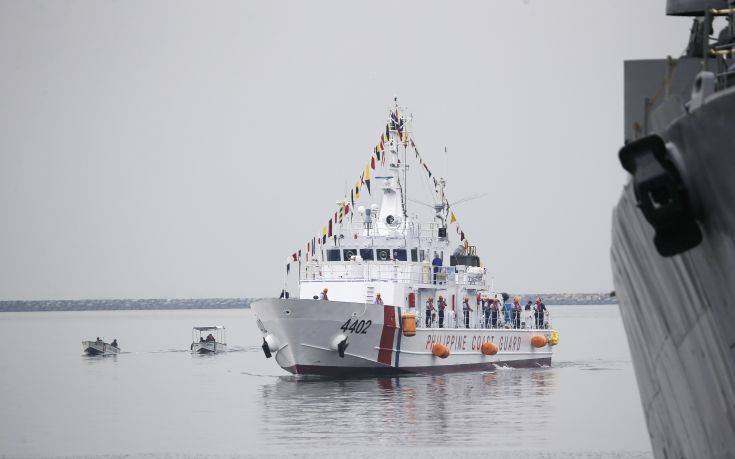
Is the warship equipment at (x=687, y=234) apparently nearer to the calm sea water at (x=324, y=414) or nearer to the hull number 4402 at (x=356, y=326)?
the calm sea water at (x=324, y=414)

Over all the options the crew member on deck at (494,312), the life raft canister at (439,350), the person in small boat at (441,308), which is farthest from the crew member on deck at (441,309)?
the crew member on deck at (494,312)

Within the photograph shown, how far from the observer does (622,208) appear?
13812 millimetres

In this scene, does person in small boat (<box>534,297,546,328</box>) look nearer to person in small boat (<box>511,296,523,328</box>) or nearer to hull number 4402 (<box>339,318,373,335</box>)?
person in small boat (<box>511,296,523,328</box>)

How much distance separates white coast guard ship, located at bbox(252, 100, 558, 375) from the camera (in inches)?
1535

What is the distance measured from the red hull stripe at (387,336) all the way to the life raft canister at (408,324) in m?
0.34

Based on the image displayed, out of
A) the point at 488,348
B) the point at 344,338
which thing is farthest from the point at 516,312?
the point at 344,338

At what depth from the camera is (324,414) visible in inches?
1281

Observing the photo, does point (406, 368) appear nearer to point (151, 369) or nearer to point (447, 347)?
point (447, 347)

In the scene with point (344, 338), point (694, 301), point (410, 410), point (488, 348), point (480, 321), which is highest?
point (480, 321)

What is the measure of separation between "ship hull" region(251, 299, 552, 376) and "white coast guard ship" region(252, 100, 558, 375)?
0.03m

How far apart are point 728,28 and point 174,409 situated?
88.5 feet

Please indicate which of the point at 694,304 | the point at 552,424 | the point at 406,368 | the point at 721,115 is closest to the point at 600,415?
the point at 552,424

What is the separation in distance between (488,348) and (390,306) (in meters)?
7.64

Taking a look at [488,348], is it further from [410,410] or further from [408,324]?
[410,410]
